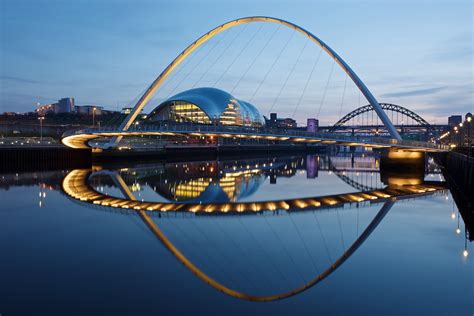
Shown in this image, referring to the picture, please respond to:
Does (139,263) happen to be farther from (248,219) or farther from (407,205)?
(407,205)

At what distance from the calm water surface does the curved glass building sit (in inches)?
2950

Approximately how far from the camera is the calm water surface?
9.23 m

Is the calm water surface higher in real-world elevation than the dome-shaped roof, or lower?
lower

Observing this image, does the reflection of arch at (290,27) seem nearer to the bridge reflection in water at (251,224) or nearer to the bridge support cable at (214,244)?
the bridge reflection in water at (251,224)

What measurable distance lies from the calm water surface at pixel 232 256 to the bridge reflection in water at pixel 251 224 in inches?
2.4

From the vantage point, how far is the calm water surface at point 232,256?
923cm

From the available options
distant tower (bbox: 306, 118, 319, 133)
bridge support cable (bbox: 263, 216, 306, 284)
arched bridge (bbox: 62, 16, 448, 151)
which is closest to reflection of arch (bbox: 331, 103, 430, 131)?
distant tower (bbox: 306, 118, 319, 133)

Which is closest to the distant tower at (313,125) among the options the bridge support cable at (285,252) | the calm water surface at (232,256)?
the calm water surface at (232,256)

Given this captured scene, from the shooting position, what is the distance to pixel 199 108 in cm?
10019

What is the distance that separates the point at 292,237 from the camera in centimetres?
1594

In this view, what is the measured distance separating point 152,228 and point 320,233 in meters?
6.31

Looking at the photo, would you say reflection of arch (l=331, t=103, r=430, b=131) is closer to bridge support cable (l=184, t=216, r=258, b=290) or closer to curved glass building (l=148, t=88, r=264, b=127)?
curved glass building (l=148, t=88, r=264, b=127)

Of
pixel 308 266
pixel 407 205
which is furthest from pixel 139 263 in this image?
pixel 407 205

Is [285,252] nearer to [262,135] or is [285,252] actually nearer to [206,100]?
[262,135]
